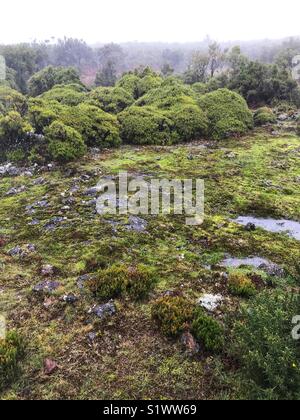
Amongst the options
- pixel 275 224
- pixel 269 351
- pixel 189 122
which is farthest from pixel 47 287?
pixel 189 122

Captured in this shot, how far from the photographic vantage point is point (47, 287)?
30.9 ft

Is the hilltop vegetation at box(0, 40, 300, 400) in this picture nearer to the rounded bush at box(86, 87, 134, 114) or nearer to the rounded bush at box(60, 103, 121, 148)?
the rounded bush at box(60, 103, 121, 148)

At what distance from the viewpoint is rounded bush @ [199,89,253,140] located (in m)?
25.3

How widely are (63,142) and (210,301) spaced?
13.2m

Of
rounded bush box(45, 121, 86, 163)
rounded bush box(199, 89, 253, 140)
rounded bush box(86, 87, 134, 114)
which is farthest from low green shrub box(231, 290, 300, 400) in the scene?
rounded bush box(86, 87, 134, 114)

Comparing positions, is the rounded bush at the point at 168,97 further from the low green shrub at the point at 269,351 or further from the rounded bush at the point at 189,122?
the low green shrub at the point at 269,351

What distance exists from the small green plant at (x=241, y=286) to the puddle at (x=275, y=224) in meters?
3.70

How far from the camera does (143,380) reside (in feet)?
22.7

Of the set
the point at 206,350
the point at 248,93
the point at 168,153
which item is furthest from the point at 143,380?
the point at 248,93

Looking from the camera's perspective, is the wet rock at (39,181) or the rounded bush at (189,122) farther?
the rounded bush at (189,122)

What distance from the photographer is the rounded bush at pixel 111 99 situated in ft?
88.8

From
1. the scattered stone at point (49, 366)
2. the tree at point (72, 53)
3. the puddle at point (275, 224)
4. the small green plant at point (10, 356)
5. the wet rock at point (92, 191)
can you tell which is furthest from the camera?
the tree at point (72, 53)

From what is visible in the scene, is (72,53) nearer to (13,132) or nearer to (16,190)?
(13,132)

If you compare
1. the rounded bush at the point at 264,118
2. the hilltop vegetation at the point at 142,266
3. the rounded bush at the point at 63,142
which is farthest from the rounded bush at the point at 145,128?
the rounded bush at the point at 264,118
